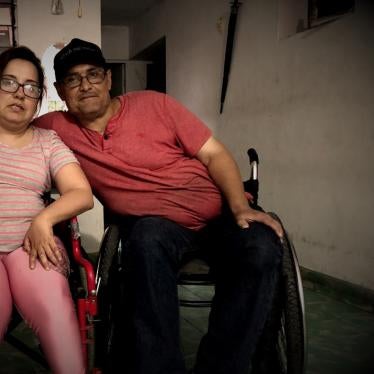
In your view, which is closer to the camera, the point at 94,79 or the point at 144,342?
the point at 144,342

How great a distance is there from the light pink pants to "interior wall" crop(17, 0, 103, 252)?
198cm

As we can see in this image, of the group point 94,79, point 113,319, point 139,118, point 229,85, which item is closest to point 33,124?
point 94,79

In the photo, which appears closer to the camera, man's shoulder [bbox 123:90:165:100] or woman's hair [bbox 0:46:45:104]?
woman's hair [bbox 0:46:45:104]

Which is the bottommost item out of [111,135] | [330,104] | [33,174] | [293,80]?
[33,174]

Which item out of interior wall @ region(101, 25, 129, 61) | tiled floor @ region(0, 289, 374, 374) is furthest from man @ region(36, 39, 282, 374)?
interior wall @ region(101, 25, 129, 61)

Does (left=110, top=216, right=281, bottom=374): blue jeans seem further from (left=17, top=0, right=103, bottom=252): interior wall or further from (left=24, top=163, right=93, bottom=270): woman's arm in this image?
(left=17, top=0, right=103, bottom=252): interior wall

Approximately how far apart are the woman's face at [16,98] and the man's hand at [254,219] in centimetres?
80

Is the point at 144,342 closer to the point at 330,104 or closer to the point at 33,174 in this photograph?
the point at 33,174

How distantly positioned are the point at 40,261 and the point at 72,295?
16 centimetres

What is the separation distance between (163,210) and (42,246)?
44 cm

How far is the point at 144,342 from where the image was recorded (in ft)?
3.87

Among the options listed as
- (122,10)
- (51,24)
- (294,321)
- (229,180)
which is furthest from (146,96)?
(122,10)

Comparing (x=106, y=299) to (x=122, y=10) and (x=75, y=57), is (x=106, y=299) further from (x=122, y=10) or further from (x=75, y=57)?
(x=122, y=10)

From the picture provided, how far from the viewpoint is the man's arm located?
141 centimetres
